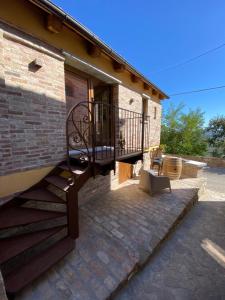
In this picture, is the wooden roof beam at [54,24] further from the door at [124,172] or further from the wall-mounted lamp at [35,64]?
the door at [124,172]

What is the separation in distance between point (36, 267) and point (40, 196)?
87 centimetres

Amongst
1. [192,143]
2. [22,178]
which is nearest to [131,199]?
[22,178]

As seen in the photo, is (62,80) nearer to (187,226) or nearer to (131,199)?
(131,199)

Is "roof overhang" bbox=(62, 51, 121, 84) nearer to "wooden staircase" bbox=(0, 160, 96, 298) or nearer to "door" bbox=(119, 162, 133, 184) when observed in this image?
"wooden staircase" bbox=(0, 160, 96, 298)

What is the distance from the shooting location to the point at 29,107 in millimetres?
2283

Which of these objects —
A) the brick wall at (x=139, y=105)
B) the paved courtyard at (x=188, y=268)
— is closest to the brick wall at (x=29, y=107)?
the brick wall at (x=139, y=105)

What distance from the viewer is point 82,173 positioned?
221cm

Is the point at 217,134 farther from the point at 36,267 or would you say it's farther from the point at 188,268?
the point at 36,267

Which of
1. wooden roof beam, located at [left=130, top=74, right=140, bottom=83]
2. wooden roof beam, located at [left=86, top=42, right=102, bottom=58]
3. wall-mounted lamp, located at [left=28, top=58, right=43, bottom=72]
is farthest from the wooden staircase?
wooden roof beam, located at [left=130, top=74, right=140, bottom=83]

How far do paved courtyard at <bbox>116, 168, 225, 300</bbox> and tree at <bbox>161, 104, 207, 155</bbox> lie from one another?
31.6 ft

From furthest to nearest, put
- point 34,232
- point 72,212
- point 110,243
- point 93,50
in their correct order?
point 93,50, point 110,243, point 72,212, point 34,232

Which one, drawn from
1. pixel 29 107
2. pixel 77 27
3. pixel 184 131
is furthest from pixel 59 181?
pixel 184 131

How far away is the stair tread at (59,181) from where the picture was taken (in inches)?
85.0

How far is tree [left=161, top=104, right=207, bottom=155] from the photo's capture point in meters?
12.0
